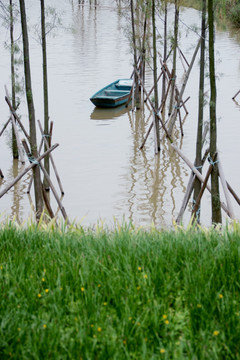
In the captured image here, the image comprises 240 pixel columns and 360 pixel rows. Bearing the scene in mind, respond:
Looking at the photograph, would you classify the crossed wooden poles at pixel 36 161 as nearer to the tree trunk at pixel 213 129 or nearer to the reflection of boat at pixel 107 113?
the tree trunk at pixel 213 129

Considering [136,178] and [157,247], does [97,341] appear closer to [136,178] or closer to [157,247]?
[157,247]

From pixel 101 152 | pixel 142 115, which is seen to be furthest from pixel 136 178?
pixel 142 115

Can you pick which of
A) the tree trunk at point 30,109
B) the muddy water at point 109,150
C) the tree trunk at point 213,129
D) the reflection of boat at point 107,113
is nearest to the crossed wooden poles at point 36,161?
the tree trunk at point 30,109

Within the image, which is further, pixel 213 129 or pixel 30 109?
pixel 30 109

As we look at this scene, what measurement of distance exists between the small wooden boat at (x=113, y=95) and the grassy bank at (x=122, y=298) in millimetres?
12185

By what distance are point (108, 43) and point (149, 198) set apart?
2084 centimetres

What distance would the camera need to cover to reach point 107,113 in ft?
52.8

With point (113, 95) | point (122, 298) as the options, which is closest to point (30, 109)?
point (122, 298)

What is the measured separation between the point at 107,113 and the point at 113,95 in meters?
1.52

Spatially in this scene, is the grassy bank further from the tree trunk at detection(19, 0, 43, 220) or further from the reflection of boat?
the reflection of boat

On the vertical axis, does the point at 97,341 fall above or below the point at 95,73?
above

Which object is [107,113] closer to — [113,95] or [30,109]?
[113,95]

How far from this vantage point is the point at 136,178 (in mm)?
10516

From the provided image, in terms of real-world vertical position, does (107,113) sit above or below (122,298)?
below
